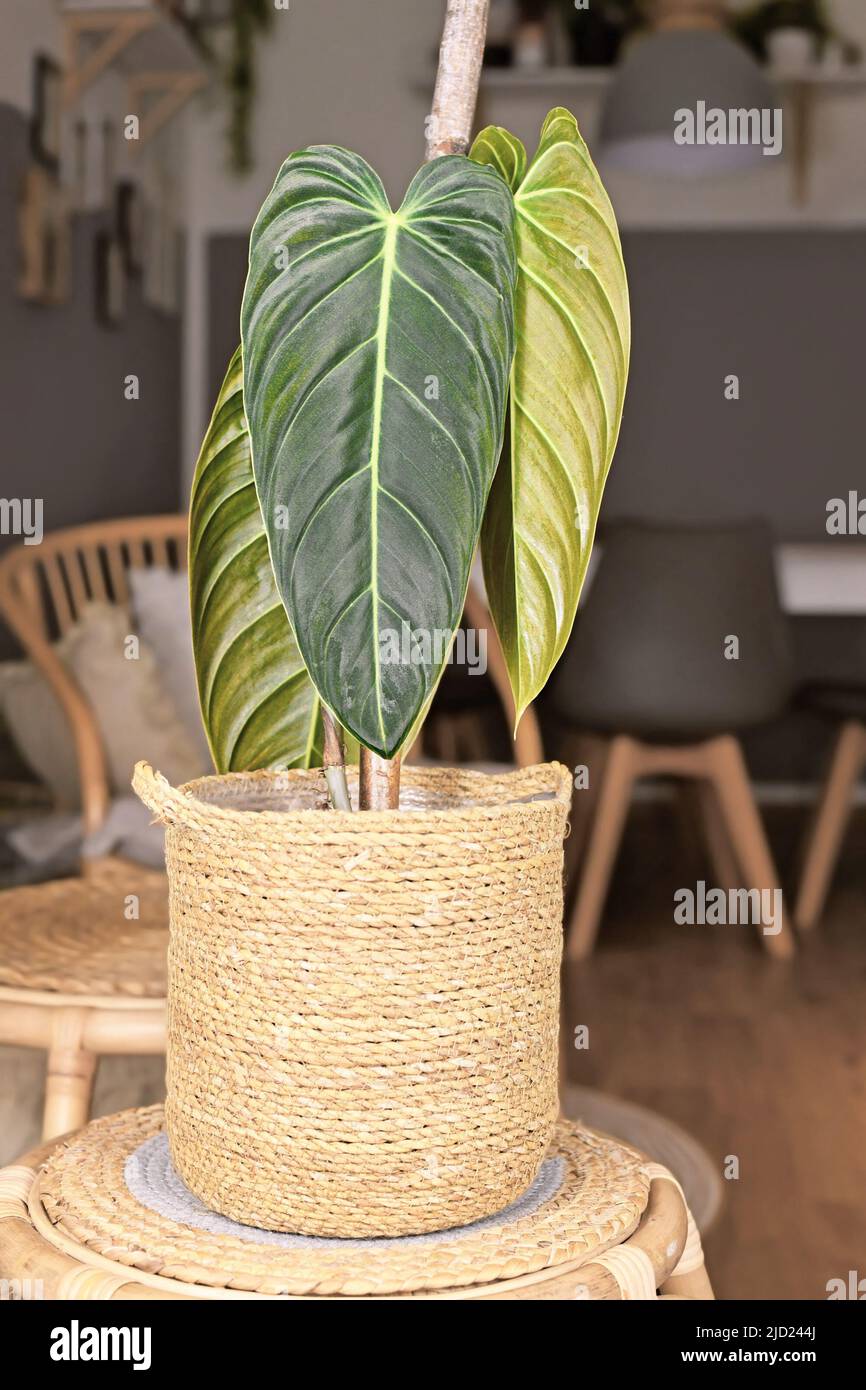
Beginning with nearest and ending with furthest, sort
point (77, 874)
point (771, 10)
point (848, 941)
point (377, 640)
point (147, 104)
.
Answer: point (377, 640), point (77, 874), point (848, 941), point (147, 104), point (771, 10)

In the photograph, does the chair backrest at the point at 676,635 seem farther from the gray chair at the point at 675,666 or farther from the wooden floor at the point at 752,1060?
the wooden floor at the point at 752,1060

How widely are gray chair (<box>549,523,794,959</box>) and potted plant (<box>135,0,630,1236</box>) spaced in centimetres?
193

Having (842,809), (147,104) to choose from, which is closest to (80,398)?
(147,104)

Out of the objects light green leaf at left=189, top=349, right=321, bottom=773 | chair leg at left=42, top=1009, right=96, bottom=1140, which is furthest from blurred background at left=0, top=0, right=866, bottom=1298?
light green leaf at left=189, top=349, right=321, bottom=773

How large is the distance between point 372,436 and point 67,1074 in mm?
498

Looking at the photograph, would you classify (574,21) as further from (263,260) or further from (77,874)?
(263,260)

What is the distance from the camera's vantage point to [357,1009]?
0.53m

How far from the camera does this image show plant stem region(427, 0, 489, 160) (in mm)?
582

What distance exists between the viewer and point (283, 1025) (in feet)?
1.75

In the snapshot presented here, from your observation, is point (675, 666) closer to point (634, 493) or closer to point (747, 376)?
point (634, 493)

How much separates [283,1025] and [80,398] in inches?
98.1
